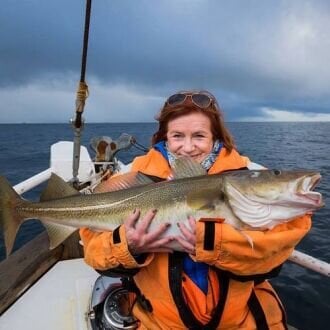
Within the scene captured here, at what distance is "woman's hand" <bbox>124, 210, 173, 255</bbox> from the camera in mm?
2979

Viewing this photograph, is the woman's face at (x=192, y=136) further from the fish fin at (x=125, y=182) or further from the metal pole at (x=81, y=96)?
the metal pole at (x=81, y=96)

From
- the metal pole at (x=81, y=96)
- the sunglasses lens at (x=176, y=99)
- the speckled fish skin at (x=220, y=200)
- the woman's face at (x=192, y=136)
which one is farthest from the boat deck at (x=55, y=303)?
the sunglasses lens at (x=176, y=99)

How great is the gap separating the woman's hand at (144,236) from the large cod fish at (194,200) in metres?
0.07

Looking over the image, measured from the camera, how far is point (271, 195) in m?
2.96

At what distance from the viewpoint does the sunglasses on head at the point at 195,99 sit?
3574 millimetres

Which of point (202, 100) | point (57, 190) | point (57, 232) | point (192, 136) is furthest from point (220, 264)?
point (57, 190)

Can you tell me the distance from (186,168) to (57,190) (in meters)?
1.40

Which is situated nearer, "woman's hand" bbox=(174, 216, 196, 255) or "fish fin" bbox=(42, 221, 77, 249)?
"woman's hand" bbox=(174, 216, 196, 255)

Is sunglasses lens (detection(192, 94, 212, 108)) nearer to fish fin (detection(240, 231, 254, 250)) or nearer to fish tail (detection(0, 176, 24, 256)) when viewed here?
fish fin (detection(240, 231, 254, 250))

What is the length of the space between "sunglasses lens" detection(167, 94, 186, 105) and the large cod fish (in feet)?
2.10

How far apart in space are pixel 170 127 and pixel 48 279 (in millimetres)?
2878

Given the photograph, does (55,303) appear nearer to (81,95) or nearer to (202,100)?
(81,95)

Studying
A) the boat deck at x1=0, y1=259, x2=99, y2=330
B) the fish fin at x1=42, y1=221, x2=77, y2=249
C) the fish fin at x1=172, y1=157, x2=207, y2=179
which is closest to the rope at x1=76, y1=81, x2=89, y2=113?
the fish fin at x1=42, y1=221, x2=77, y2=249

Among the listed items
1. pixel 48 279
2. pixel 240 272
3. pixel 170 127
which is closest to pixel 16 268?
pixel 48 279
